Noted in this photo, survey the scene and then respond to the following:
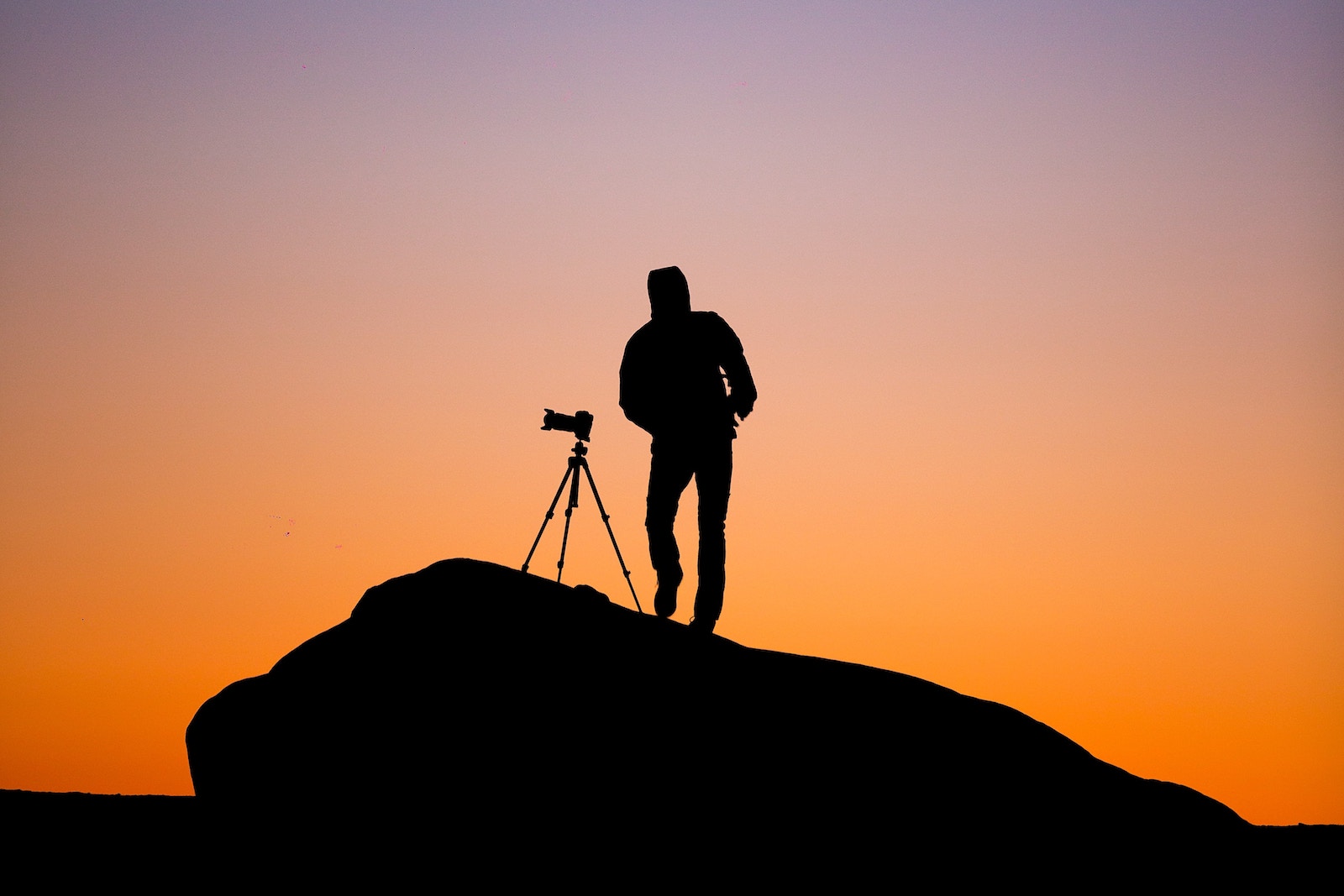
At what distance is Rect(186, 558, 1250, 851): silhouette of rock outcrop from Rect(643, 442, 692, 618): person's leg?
1346mm

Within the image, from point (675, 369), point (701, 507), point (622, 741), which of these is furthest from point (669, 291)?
point (622, 741)

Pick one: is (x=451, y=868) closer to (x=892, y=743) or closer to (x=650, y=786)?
(x=650, y=786)

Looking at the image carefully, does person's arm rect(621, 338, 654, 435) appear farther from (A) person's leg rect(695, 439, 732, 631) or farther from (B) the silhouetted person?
(A) person's leg rect(695, 439, 732, 631)

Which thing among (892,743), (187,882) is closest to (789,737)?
(892,743)

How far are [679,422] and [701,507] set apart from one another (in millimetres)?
669

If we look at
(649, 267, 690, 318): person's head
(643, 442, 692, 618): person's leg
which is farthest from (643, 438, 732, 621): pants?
(649, 267, 690, 318): person's head

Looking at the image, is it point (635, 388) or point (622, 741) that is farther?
point (635, 388)

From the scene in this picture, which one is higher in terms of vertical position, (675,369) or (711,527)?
(675,369)

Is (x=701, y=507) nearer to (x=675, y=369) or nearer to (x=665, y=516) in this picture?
(x=665, y=516)

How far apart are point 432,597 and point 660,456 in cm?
220

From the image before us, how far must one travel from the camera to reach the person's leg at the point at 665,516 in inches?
352

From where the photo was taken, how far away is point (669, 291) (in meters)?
8.80

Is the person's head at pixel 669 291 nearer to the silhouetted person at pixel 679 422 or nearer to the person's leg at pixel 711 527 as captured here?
the silhouetted person at pixel 679 422

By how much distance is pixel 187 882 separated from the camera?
24.3ft
